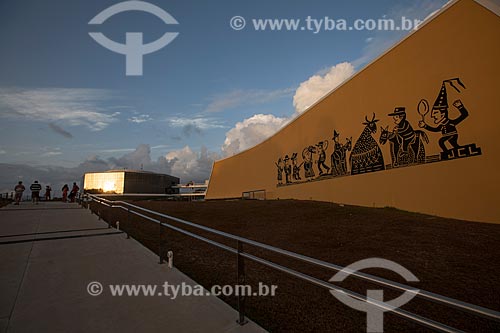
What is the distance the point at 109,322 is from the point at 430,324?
2622 millimetres

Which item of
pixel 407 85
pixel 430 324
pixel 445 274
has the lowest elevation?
pixel 445 274

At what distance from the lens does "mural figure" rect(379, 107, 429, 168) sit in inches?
348

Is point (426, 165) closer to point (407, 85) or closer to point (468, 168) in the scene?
point (468, 168)

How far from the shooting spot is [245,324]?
2562mm

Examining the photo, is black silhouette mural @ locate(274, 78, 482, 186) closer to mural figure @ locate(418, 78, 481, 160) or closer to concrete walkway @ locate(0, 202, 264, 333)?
mural figure @ locate(418, 78, 481, 160)

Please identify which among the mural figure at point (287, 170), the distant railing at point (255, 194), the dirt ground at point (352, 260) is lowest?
the dirt ground at point (352, 260)

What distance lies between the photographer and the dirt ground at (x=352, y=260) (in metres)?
3.11

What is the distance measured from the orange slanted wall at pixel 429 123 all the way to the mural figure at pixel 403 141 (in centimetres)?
4

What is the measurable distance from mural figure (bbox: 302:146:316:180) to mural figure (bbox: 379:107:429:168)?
5.15m

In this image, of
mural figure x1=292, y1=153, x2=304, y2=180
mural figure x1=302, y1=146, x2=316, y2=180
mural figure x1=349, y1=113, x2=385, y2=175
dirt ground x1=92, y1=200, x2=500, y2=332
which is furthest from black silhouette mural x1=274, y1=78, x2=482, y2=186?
mural figure x1=292, y1=153, x2=304, y2=180

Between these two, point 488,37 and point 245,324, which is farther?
point 488,37

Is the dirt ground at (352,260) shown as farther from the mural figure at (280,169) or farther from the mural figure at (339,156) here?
the mural figure at (280,169)

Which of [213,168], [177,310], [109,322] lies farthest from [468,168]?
[213,168]

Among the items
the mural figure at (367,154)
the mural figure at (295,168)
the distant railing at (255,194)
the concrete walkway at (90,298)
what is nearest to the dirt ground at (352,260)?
the concrete walkway at (90,298)
